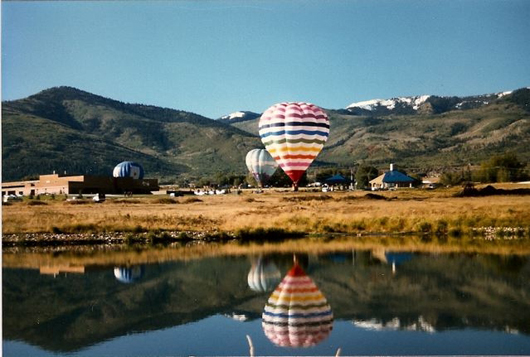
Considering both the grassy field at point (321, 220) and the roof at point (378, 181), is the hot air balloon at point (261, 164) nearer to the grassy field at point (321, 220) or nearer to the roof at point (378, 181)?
the roof at point (378, 181)

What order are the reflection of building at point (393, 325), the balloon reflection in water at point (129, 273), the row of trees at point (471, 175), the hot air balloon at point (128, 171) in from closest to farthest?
the reflection of building at point (393, 325) < the balloon reflection in water at point (129, 273) < the row of trees at point (471, 175) < the hot air balloon at point (128, 171)

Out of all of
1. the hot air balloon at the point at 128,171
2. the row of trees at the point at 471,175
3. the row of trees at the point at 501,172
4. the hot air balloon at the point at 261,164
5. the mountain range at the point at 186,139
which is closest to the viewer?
the row of trees at the point at 501,172

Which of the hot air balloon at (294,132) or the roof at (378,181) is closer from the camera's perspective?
the hot air balloon at (294,132)

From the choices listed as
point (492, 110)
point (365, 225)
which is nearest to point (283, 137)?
point (365, 225)

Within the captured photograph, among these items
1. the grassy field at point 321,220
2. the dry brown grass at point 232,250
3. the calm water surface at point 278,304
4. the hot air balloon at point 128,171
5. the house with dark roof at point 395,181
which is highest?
the hot air balloon at point 128,171

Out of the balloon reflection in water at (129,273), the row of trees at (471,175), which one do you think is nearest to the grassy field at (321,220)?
the balloon reflection in water at (129,273)

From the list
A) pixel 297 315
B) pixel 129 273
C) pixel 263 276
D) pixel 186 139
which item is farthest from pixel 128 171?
pixel 186 139

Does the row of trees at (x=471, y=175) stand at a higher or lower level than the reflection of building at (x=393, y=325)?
higher

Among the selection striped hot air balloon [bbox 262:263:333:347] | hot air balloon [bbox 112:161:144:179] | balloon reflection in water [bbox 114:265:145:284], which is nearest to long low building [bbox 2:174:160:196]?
hot air balloon [bbox 112:161:144:179]

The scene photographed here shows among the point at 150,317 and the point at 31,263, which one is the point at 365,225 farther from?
the point at 150,317
